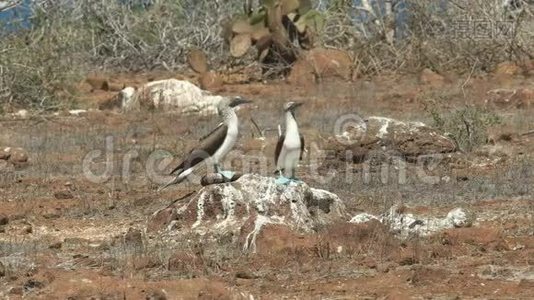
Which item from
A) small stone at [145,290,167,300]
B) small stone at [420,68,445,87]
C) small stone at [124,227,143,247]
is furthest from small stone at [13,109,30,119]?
small stone at [145,290,167,300]

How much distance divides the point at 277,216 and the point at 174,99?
1029 centimetres

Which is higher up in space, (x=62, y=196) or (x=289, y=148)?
(x=289, y=148)

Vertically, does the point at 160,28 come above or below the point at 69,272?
above

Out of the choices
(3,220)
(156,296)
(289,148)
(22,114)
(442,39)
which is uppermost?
(442,39)

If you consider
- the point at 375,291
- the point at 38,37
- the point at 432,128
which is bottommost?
the point at 375,291

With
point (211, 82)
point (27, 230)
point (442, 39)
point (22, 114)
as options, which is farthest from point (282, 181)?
point (442, 39)

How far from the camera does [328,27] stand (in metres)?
24.4

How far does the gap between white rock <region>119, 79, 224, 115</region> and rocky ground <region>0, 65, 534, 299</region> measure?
1501 mm

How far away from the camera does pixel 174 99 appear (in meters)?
18.8

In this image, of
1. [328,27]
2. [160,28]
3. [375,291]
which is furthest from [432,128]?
[160,28]

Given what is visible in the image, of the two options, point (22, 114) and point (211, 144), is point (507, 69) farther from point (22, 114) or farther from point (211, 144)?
point (211, 144)

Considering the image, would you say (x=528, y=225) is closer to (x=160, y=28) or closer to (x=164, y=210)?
(x=164, y=210)

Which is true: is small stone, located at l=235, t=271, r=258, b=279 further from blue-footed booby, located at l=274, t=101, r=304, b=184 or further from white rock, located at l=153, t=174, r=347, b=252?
blue-footed booby, located at l=274, t=101, r=304, b=184

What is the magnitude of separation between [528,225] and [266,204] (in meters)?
1.90
